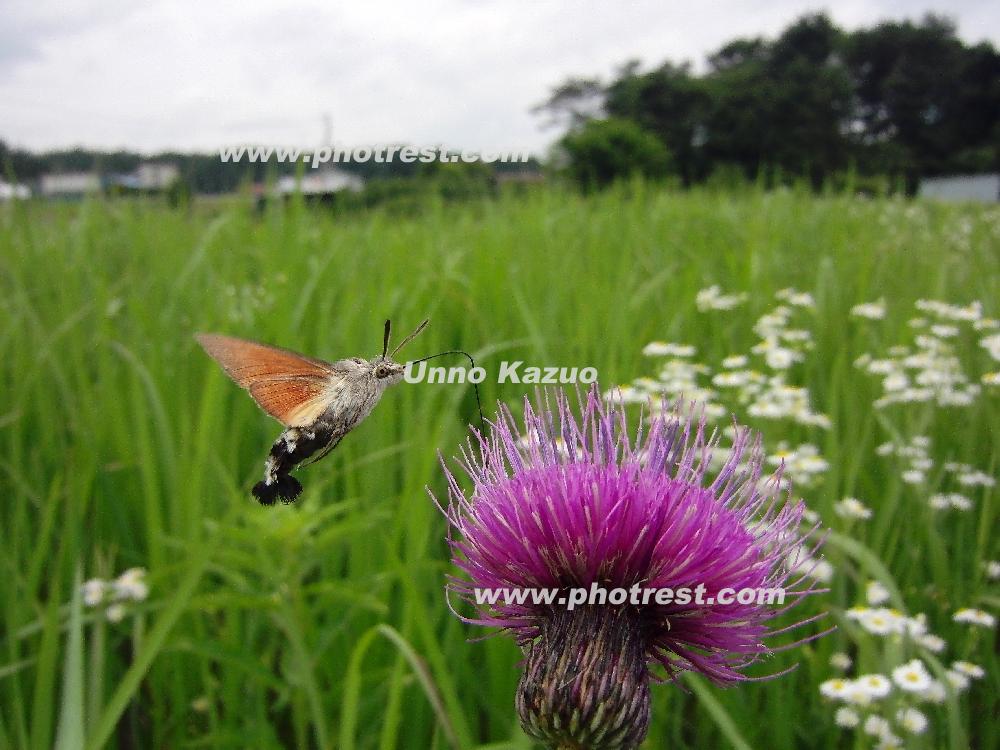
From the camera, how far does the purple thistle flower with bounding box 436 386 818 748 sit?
579 mm

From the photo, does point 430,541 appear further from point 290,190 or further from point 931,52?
point 931,52

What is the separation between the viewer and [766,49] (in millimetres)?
7211

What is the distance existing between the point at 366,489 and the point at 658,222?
132 inches

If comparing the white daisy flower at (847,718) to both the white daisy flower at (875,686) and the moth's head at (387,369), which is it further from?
the moth's head at (387,369)

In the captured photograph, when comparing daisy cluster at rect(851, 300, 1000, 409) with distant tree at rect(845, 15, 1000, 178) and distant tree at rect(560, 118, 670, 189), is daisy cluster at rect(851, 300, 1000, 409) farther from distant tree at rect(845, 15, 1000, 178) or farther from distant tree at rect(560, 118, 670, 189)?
distant tree at rect(845, 15, 1000, 178)

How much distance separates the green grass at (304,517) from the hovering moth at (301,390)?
0.27 meters

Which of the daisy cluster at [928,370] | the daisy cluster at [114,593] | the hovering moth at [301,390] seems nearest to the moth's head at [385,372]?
the hovering moth at [301,390]

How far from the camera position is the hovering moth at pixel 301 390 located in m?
0.36

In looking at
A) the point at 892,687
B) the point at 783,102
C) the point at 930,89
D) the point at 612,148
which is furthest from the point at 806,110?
the point at 892,687

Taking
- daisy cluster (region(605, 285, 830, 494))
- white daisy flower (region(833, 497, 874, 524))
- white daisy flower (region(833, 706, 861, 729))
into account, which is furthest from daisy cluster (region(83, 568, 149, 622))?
white daisy flower (region(833, 497, 874, 524))

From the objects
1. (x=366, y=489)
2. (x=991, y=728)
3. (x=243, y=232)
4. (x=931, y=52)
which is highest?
(x=931, y=52)

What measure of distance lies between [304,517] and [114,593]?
1.78ft

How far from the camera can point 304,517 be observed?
3.36 feet

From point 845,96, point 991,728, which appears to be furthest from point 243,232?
point 845,96
